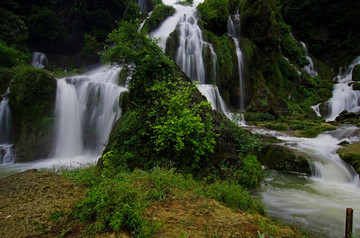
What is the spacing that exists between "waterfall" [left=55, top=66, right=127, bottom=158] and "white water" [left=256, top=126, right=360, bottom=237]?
29.8ft

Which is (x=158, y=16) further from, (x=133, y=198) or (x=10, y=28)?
(x=133, y=198)

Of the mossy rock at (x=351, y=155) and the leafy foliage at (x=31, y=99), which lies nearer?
the mossy rock at (x=351, y=155)

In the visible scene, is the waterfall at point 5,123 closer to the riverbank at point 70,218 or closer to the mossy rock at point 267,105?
the riverbank at point 70,218

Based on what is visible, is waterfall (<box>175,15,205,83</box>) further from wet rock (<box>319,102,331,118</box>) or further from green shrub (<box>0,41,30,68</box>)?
green shrub (<box>0,41,30,68</box>)

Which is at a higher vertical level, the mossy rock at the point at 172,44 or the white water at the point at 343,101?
the mossy rock at the point at 172,44

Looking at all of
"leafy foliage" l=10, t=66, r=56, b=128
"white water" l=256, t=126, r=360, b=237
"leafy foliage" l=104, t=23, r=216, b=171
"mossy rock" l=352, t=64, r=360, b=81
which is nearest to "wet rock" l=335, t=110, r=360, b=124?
"white water" l=256, t=126, r=360, b=237

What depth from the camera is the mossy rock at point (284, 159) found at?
7684 mm

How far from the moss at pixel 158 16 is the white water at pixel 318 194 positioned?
62.1 ft

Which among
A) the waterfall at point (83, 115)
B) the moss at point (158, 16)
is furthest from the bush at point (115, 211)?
the moss at point (158, 16)

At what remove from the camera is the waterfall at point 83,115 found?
11805mm

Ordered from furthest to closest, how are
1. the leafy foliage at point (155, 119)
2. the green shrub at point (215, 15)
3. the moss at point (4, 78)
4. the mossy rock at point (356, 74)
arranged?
the mossy rock at point (356, 74) < the green shrub at point (215, 15) < the moss at point (4, 78) < the leafy foliage at point (155, 119)

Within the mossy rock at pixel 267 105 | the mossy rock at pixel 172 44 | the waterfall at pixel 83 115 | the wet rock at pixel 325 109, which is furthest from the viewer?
the wet rock at pixel 325 109

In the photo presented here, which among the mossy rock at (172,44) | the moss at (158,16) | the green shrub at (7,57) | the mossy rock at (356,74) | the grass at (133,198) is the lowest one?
the grass at (133,198)

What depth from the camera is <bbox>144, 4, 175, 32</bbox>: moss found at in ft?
72.0
